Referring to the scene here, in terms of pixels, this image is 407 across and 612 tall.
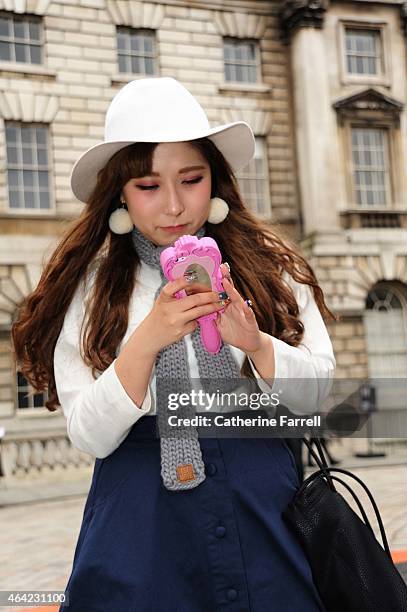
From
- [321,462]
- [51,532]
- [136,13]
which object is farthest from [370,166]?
[321,462]

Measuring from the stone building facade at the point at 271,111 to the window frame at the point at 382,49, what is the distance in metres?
0.03

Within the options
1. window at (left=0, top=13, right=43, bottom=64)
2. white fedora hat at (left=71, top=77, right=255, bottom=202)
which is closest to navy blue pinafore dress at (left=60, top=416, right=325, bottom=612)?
white fedora hat at (left=71, top=77, right=255, bottom=202)

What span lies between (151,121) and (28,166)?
14165 millimetres

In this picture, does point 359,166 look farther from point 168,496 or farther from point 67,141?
point 168,496

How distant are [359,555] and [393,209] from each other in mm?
16686

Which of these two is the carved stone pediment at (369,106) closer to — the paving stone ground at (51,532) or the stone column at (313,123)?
the stone column at (313,123)

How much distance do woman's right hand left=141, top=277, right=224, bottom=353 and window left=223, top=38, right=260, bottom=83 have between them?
16.6m

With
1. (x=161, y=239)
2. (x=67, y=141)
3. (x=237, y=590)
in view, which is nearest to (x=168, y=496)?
(x=237, y=590)

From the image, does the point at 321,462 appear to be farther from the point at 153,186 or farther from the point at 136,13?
the point at 136,13

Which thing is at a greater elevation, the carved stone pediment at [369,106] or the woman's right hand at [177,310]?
the carved stone pediment at [369,106]

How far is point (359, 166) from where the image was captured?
17625 mm

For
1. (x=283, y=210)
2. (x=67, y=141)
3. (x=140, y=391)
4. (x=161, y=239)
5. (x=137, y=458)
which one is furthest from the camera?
(x=283, y=210)

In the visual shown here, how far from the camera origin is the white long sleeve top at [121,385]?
63.6 inches

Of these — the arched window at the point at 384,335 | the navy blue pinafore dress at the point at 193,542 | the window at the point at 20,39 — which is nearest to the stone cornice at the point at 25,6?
the window at the point at 20,39
